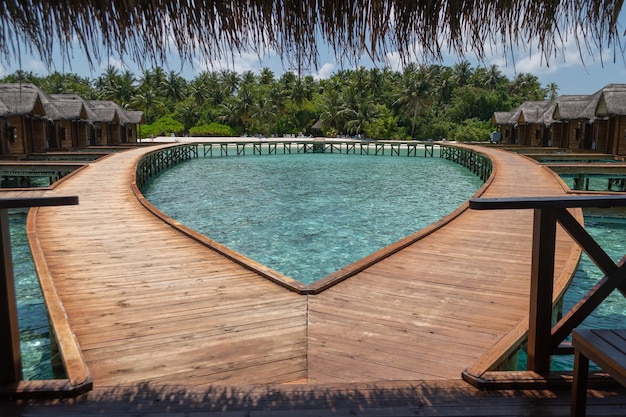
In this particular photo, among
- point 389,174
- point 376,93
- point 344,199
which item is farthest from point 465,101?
point 344,199

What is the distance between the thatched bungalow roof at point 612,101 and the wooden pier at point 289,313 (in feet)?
59.2

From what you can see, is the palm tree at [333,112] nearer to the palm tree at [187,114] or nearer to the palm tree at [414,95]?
the palm tree at [414,95]

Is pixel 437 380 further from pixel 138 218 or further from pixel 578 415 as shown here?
pixel 138 218

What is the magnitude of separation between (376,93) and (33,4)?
59098 millimetres

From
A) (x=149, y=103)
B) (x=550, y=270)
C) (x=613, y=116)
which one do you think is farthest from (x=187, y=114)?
(x=550, y=270)

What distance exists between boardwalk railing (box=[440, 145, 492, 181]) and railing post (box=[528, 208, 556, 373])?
804 inches

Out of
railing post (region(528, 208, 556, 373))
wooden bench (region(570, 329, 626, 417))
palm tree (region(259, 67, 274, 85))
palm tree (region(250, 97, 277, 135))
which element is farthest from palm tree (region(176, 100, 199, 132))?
wooden bench (region(570, 329, 626, 417))

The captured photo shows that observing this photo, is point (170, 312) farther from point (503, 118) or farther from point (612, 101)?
point (503, 118)

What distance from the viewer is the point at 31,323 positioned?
6586mm

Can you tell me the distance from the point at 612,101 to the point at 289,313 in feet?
76.1

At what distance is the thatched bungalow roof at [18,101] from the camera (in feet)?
64.3

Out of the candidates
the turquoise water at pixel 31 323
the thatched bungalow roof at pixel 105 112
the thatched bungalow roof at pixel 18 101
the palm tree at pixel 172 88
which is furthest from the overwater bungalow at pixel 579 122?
the palm tree at pixel 172 88

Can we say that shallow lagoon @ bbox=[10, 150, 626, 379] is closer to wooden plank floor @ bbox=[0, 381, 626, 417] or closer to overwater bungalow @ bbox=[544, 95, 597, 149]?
wooden plank floor @ bbox=[0, 381, 626, 417]

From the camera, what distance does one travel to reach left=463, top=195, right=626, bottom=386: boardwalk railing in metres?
2.44
